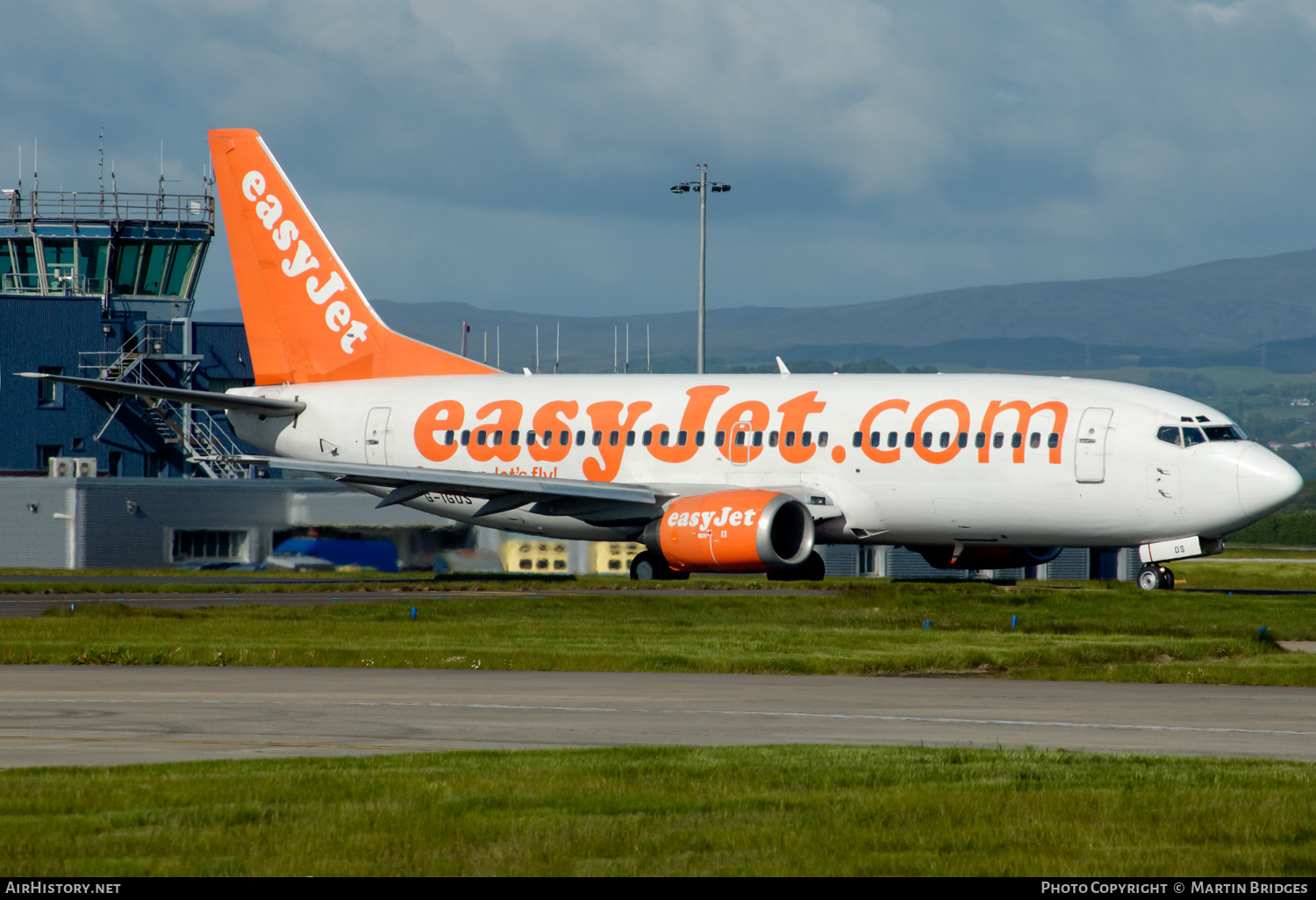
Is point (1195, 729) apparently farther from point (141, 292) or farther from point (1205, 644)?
point (141, 292)

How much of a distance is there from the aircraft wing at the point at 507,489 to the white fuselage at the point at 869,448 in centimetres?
102

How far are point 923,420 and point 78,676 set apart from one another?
66.9 feet

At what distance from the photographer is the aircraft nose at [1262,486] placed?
32.5 meters

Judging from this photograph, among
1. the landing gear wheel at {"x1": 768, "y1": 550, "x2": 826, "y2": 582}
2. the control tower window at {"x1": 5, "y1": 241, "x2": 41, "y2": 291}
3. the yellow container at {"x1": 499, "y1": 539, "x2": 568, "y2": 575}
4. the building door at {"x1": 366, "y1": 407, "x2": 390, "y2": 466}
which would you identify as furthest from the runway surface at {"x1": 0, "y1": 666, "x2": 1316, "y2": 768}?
the control tower window at {"x1": 5, "y1": 241, "x2": 41, "y2": 291}

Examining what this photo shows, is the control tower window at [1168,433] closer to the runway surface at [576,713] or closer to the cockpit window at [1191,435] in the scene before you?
the cockpit window at [1191,435]

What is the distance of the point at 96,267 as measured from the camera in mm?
74500

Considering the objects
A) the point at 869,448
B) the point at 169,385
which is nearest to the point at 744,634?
the point at 869,448

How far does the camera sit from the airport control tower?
230 ft

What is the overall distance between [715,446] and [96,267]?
149ft

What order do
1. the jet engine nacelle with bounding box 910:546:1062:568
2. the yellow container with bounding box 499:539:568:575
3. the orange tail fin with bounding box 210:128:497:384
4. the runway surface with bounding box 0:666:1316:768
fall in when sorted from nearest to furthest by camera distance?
1. the runway surface with bounding box 0:666:1316:768
2. the jet engine nacelle with bounding box 910:546:1062:568
3. the yellow container with bounding box 499:539:568:575
4. the orange tail fin with bounding box 210:128:497:384

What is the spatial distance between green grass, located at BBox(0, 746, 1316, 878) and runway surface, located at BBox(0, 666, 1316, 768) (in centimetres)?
139

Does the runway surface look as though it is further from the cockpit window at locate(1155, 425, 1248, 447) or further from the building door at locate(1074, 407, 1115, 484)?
the cockpit window at locate(1155, 425, 1248, 447)

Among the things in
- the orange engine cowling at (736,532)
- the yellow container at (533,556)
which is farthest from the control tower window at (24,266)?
the orange engine cowling at (736,532)

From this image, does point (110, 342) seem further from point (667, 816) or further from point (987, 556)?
point (667, 816)
